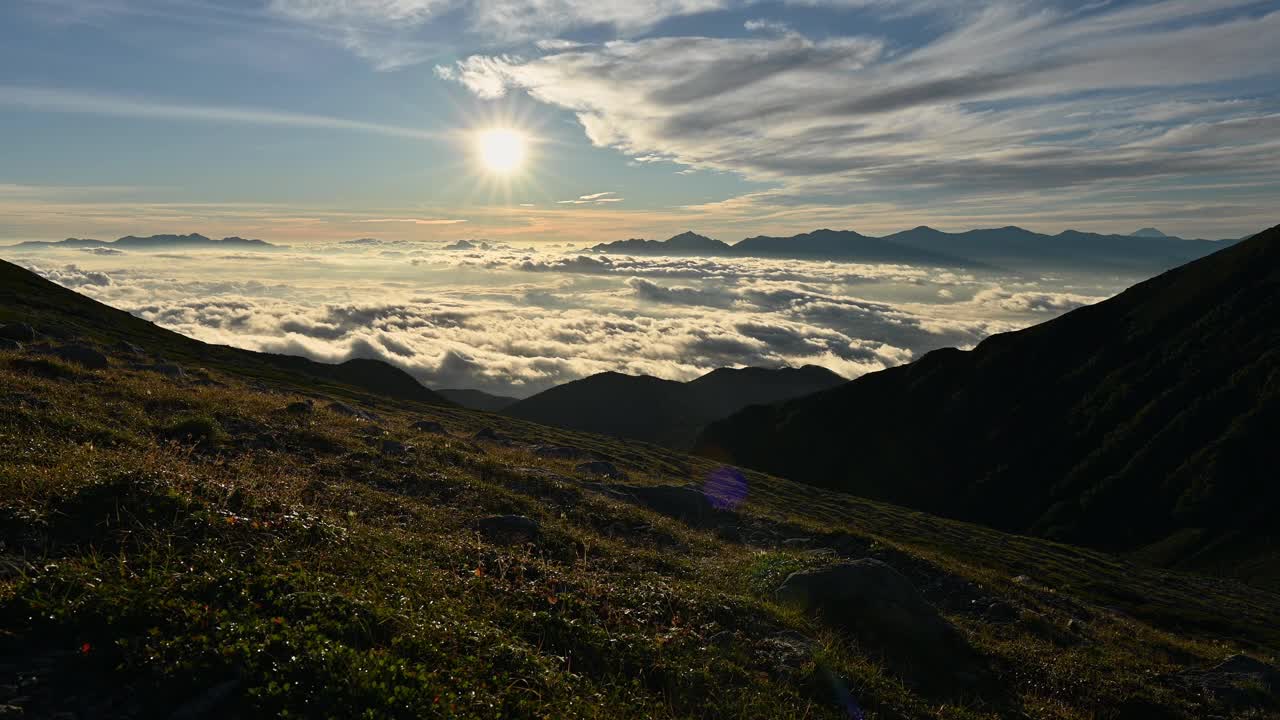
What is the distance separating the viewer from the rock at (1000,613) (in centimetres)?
2011

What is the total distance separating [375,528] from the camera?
1381 centimetres

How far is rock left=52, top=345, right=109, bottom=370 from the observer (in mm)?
28803

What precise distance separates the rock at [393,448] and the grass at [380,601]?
0.65 metres

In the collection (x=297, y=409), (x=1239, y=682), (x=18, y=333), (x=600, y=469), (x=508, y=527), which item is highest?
(x=18, y=333)

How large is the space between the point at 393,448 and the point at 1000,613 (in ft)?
74.0

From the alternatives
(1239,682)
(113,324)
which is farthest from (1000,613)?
(113,324)

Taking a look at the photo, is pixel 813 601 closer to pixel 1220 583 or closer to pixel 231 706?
pixel 231 706

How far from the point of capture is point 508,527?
666 inches

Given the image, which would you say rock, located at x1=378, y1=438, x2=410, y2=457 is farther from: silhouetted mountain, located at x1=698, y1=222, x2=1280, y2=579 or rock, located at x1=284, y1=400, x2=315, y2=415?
silhouetted mountain, located at x1=698, y1=222, x2=1280, y2=579

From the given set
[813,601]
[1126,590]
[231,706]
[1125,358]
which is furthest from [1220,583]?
[231,706]

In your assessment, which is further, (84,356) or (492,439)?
(492,439)

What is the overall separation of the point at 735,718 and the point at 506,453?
22.0 meters

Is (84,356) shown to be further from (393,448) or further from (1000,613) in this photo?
(1000,613)

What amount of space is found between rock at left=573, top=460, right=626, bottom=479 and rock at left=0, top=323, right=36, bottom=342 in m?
32.5
